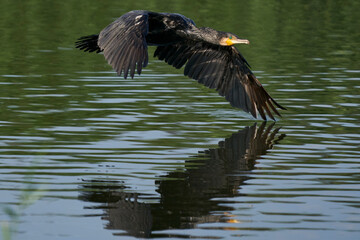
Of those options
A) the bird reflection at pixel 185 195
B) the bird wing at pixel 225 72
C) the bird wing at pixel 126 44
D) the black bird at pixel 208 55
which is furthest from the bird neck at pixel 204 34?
the bird reflection at pixel 185 195

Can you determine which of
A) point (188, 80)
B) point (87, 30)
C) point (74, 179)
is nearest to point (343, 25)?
point (87, 30)

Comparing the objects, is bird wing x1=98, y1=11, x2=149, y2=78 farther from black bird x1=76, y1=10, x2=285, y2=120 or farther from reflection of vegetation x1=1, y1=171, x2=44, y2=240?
reflection of vegetation x1=1, y1=171, x2=44, y2=240

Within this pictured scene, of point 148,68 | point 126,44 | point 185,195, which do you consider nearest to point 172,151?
point 126,44

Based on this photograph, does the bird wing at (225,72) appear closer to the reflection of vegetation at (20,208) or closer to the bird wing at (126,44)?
the bird wing at (126,44)

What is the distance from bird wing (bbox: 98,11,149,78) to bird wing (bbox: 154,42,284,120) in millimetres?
1871

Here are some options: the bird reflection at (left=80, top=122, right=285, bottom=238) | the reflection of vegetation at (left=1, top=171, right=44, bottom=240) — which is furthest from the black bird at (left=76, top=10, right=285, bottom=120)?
the reflection of vegetation at (left=1, top=171, right=44, bottom=240)

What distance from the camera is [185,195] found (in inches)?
299

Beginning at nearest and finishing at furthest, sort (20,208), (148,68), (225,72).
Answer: (20,208) → (225,72) → (148,68)

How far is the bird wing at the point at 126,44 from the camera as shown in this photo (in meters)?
9.26

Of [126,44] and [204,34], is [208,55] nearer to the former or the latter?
[204,34]

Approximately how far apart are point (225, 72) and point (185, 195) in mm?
4531

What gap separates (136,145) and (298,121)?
2765mm

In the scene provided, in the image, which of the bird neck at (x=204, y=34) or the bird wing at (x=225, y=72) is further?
the bird wing at (x=225, y=72)

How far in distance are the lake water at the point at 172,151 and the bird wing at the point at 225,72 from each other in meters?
0.29
